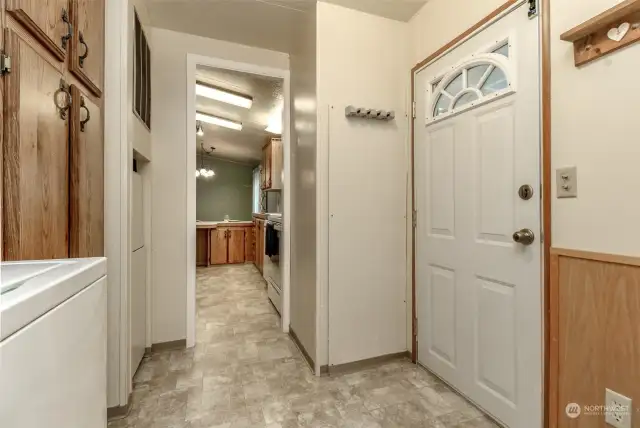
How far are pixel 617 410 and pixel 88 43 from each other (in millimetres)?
2528

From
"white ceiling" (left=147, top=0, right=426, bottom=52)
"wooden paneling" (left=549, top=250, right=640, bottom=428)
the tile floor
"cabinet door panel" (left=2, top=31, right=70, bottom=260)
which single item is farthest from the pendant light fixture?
"wooden paneling" (left=549, top=250, right=640, bottom=428)

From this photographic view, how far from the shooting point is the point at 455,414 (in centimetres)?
152

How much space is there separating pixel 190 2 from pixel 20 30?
4.76 ft

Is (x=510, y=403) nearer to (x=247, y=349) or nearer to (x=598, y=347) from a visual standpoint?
(x=598, y=347)

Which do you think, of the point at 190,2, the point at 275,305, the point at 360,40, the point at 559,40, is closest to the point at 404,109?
the point at 360,40

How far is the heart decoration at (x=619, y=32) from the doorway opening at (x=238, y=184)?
2.04 metres

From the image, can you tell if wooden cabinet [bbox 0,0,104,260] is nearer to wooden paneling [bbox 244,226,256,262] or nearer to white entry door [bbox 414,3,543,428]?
white entry door [bbox 414,3,543,428]

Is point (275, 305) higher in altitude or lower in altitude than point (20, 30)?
lower

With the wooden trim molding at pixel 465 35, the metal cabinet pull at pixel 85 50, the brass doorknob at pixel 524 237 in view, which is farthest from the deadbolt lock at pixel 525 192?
the metal cabinet pull at pixel 85 50

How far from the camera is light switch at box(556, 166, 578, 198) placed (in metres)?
1.13

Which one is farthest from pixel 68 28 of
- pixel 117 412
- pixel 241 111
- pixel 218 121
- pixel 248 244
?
pixel 248 244

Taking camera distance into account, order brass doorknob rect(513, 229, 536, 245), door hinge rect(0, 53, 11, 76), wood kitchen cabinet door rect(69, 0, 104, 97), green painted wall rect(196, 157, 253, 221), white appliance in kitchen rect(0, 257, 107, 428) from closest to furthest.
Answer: white appliance in kitchen rect(0, 257, 107, 428) → door hinge rect(0, 53, 11, 76) → wood kitchen cabinet door rect(69, 0, 104, 97) → brass doorknob rect(513, 229, 536, 245) → green painted wall rect(196, 157, 253, 221)

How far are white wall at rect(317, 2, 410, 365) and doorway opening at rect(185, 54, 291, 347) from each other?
79 centimetres

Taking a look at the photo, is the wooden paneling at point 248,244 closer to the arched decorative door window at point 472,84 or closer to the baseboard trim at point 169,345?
the baseboard trim at point 169,345
